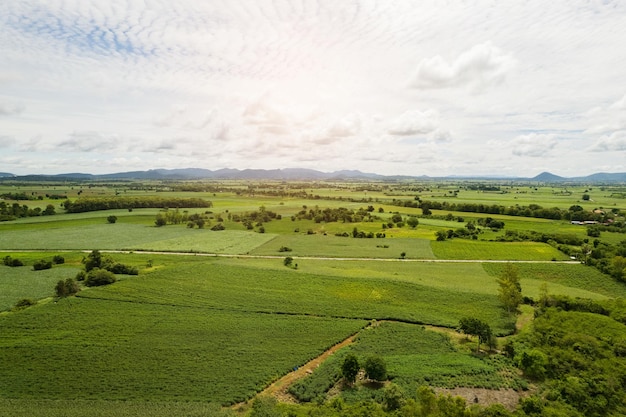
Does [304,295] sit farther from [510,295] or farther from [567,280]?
[567,280]

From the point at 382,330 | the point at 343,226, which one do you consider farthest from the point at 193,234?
the point at 382,330

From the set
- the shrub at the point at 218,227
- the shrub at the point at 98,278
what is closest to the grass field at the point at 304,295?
the shrub at the point at 98,278

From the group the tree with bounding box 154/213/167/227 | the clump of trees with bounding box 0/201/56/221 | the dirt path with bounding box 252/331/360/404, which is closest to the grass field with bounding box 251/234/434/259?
the dirt path with bounding box 252/331/360/404

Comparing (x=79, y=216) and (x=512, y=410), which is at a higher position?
(x=79, y=216)

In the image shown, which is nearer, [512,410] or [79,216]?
[512,410]

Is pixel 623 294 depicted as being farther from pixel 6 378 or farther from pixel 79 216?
pixel 79 216

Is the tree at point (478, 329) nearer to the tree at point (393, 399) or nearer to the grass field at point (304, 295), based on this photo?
the grass field at point (304, 295)
